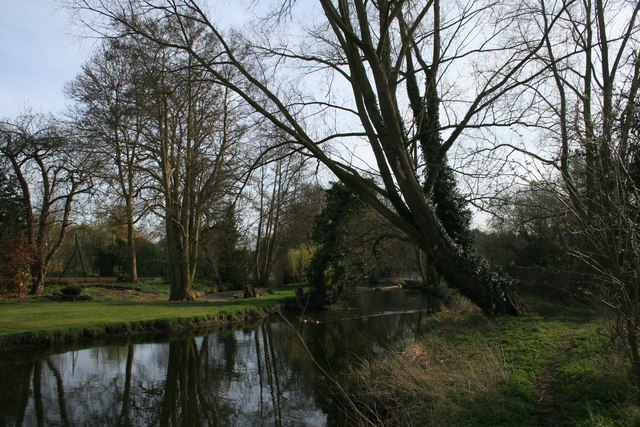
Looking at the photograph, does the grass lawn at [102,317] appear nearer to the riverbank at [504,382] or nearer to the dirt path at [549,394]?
the riverbank at [504,382]

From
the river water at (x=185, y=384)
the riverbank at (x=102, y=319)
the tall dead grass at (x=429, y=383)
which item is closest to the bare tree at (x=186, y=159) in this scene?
the riverbank at (x=102, y=319)

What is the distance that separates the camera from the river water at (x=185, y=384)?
671 centimetres

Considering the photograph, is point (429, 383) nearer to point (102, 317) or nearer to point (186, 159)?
point (102, 317)

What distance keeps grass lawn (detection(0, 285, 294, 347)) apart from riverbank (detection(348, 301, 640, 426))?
26.4 ft

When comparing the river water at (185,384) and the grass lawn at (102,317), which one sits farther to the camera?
the grass lawn at (102,317)

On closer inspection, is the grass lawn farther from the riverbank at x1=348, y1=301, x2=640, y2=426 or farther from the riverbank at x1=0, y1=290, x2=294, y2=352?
the riverbank at x1=348, y1=301, x2=640, y2=426

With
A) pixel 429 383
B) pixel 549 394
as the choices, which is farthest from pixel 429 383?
pixel 549 394

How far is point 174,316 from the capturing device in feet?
47.4

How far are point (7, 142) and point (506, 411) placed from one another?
23.3 metres

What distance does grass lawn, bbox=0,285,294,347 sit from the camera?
11.1 metres

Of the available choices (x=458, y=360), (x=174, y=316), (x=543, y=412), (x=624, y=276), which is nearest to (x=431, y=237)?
(x=458, y=360)

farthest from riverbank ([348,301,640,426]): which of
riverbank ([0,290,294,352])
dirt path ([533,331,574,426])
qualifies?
riverbank ([0,290,294,352])

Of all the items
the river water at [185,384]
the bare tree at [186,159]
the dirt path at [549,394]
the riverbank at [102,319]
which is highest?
the bare tree at [186,159]

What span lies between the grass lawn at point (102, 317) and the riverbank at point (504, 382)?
804cm
